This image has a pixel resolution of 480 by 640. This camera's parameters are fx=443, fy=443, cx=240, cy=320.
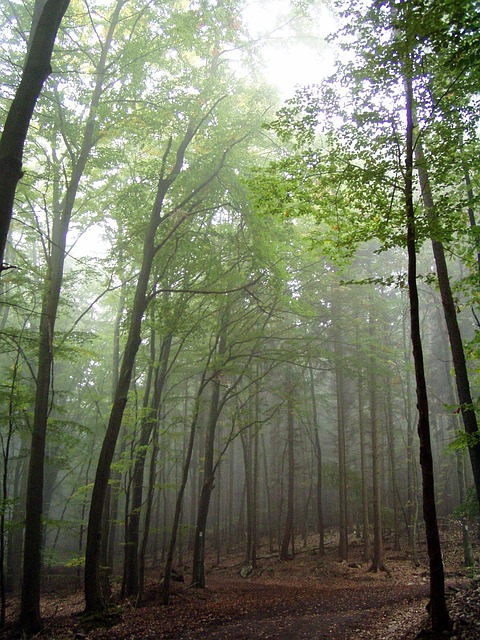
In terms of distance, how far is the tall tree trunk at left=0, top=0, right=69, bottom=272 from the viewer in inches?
147

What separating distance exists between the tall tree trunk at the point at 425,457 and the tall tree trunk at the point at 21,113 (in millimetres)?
4892

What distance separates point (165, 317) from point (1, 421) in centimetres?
444

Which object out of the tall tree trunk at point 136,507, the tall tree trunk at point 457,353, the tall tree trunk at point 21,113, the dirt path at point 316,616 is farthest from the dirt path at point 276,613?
the tall tree trunk at point 21,113

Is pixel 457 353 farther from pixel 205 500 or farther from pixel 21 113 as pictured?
pixel 205 500

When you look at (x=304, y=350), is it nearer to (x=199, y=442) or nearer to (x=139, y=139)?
(x=139, y=139)

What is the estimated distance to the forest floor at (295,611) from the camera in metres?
7.62

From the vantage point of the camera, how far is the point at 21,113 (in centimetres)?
394

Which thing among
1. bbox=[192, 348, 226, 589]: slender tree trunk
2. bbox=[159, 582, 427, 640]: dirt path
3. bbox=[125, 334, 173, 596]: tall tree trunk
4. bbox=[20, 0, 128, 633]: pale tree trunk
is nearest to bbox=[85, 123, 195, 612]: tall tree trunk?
bbox=[20, 0, 128, 633]: pale tree trunk

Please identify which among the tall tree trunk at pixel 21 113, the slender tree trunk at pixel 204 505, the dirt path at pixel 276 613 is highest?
the tall tree trunk at pixel 21 113

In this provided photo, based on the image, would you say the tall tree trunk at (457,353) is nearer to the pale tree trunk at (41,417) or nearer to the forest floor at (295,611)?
the forest floor at (295,611)

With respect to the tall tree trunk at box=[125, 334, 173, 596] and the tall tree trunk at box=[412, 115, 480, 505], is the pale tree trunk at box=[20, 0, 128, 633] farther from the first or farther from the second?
the tall tree trunk at box=[412, 115, 480, 505]

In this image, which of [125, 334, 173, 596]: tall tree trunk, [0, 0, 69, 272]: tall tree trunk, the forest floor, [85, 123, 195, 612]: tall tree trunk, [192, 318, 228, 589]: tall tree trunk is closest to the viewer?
[0, 0, 69, 272]: tall tree trunk

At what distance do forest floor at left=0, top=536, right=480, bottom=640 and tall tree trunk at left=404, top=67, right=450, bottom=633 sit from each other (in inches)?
12.3

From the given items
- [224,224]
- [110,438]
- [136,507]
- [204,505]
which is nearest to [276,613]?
[204,505]
